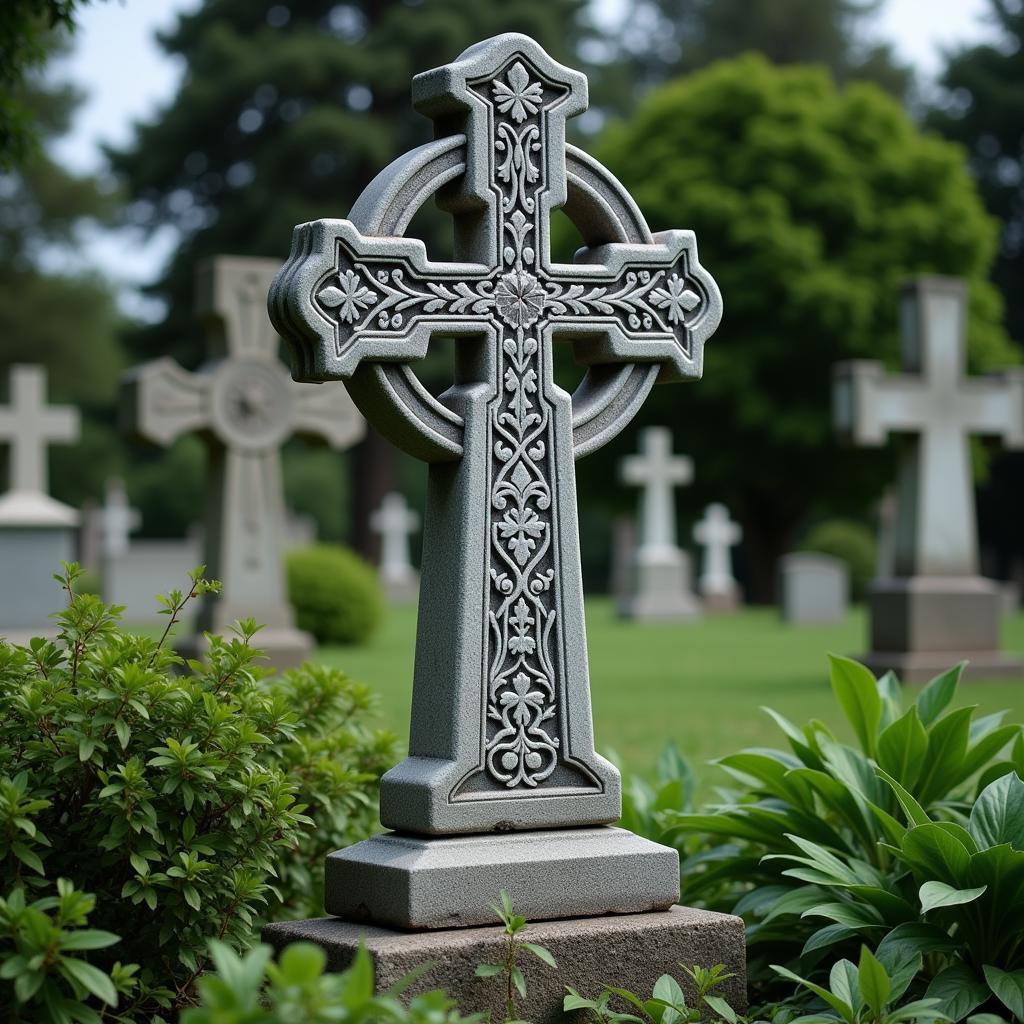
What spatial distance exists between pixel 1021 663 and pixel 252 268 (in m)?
7.58

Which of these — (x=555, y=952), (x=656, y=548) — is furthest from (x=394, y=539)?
(x=555, y=952)

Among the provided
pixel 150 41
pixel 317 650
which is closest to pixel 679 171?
pixel 150 41

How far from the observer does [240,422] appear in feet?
43.7

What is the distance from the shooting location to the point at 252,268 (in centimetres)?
1333

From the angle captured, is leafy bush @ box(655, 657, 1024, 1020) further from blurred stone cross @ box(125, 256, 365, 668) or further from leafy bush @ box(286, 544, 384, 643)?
leafy bush @ box(286, 544, 384, 643)

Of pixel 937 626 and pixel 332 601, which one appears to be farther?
pixel 332 601

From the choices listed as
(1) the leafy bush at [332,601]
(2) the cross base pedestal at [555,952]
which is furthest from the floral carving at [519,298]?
(1) the leafy bush at [332,601]

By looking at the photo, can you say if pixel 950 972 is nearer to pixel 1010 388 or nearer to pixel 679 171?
pixel 1010 388

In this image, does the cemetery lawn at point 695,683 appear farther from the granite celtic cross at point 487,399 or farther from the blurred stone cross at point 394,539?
the blurred stone cross at point 394,539

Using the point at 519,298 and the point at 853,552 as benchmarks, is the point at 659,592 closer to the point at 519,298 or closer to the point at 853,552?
the point at 853,552

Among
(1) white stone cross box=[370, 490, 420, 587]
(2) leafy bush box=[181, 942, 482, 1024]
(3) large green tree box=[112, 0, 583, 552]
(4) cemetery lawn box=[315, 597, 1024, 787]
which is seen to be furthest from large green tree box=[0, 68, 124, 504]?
(2) leafy bush box=[181, 942, 482, 1024]

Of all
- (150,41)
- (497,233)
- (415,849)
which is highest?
(150,41)

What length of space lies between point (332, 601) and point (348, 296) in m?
15.2

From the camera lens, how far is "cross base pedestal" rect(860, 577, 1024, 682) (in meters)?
13.5
